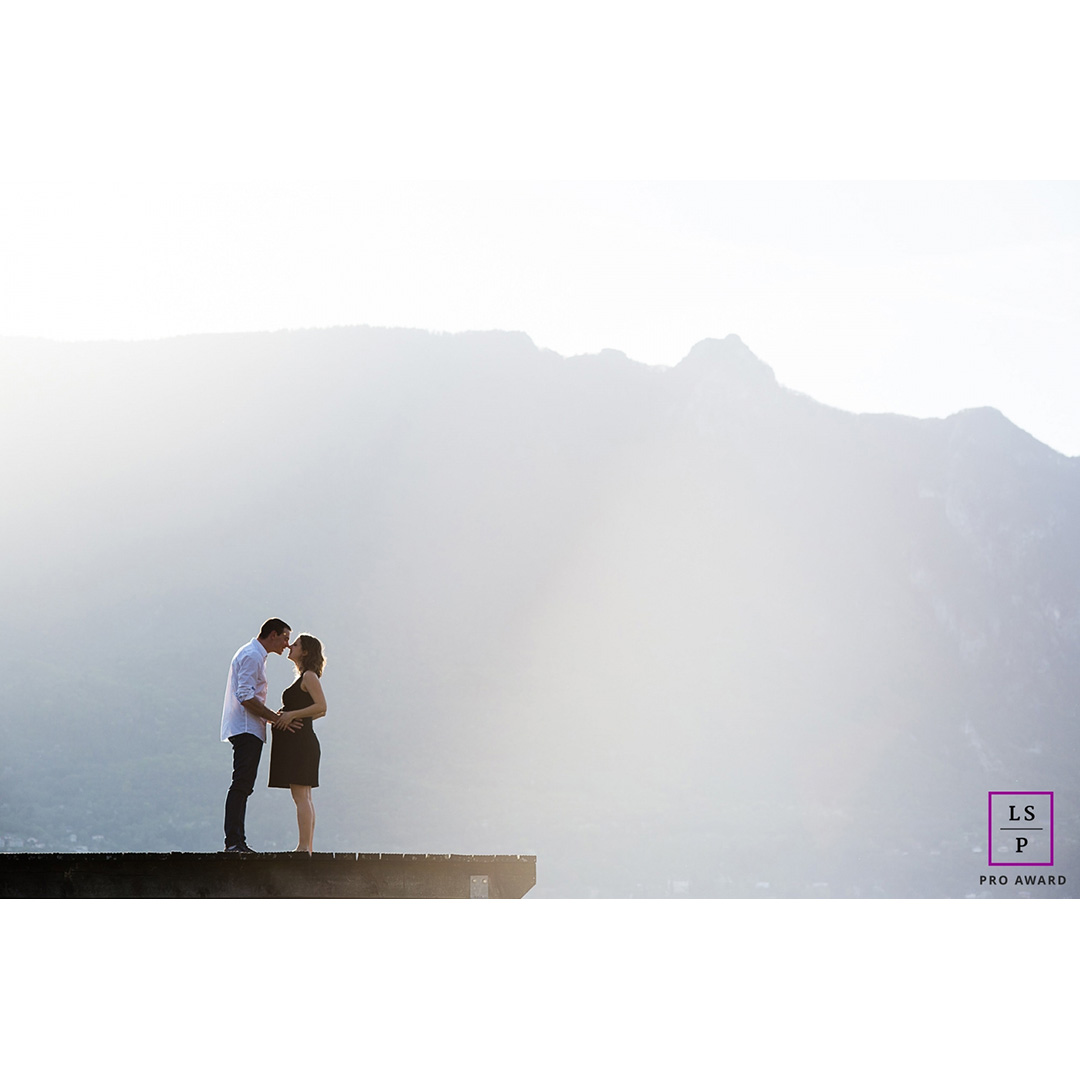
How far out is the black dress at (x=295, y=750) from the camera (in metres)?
9.70

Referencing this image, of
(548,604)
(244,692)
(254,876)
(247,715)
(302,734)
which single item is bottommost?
(254,876)

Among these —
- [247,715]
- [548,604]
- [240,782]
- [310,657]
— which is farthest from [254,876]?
[548,604]

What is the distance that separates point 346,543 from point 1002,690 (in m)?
61.3

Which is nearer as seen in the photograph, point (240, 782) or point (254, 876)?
point (254, 876)

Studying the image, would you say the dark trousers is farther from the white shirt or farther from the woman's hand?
the woman's hand

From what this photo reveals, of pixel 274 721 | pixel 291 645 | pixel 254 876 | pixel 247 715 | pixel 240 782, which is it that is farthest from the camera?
pixel 291 645

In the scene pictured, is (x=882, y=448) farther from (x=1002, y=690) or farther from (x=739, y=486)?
(x=1002, y=690)

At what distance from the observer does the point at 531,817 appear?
100 m

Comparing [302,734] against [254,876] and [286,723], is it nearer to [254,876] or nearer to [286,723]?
[286,723]

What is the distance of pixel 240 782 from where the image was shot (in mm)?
9484

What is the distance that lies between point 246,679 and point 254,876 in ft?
6.03

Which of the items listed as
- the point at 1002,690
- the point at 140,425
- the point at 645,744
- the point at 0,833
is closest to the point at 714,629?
the point at 645,744

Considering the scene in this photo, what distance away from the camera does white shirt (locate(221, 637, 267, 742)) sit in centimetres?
960

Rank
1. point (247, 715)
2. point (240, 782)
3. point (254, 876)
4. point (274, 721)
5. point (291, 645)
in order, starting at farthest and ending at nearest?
1. point (291, 645)
2. point (247, 715)
3. point (274, 721)
4. point (240, 782)
5. point (254, 876)
